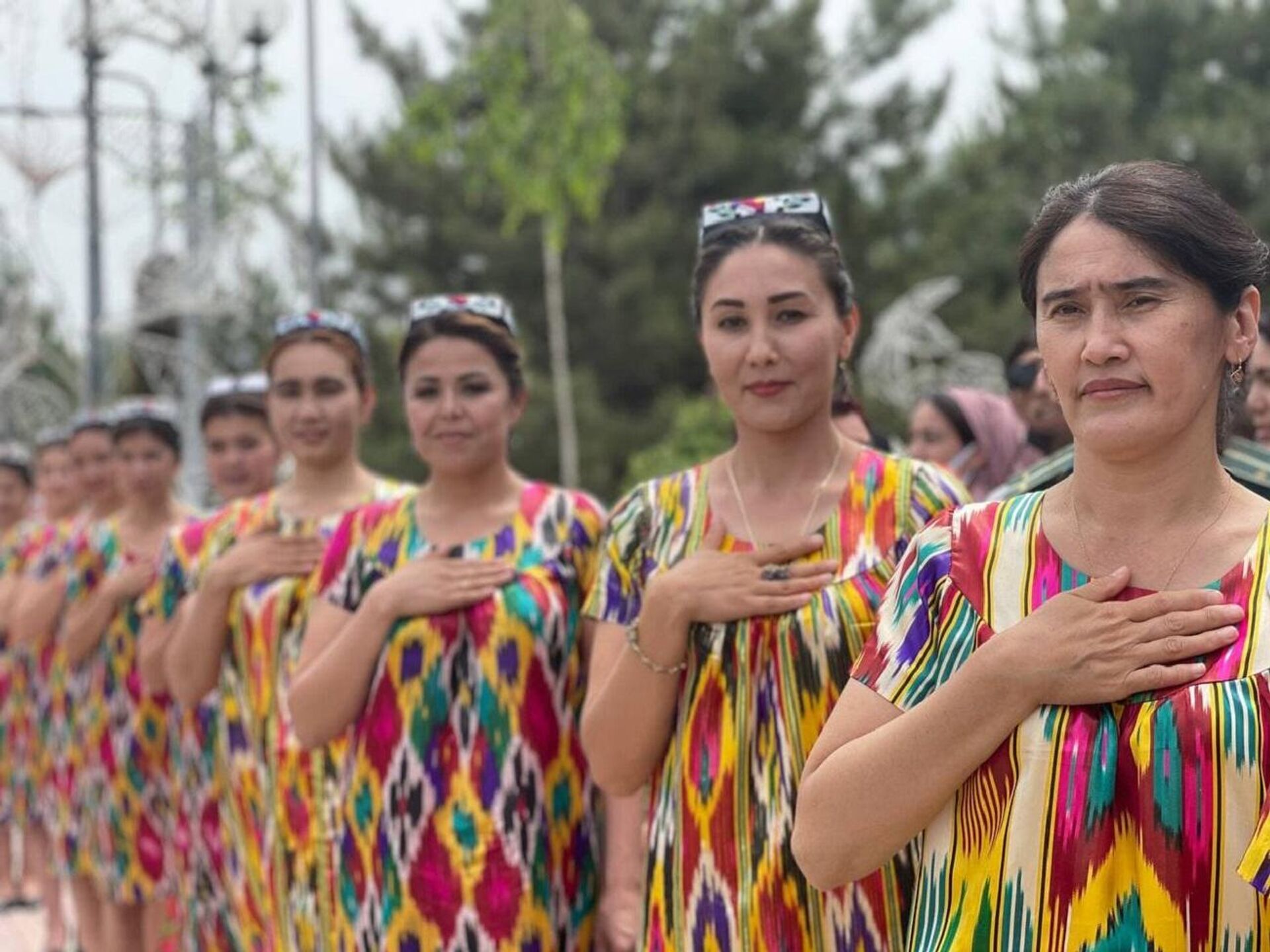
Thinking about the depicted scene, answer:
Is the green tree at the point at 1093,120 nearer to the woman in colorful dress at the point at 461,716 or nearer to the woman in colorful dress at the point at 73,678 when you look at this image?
the woman in colorful dress at the point at 73,678

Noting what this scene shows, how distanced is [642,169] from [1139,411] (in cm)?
2303

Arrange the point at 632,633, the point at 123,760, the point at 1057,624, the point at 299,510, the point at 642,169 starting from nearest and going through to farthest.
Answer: the point at 1057,624 < the point at 632,633 < the point at 299,510 < the point at 123,760 < the point at 642,169

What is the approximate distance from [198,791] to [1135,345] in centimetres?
439

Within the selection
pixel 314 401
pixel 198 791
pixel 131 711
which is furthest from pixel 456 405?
pixel 131 711

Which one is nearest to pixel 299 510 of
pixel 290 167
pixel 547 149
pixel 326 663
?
pixel 326 663

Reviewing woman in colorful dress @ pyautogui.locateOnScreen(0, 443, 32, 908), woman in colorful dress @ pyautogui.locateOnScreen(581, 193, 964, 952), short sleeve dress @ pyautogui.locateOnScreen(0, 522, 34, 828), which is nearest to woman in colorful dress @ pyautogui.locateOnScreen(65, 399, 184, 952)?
woman in colorful dress @ pyautogui.locateOnScreen(0, 443, 32, 908)

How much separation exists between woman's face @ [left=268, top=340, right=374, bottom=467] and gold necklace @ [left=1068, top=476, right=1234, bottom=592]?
3014 millimetres

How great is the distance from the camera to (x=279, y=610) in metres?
4.77

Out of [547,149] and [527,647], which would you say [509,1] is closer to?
[547,149]

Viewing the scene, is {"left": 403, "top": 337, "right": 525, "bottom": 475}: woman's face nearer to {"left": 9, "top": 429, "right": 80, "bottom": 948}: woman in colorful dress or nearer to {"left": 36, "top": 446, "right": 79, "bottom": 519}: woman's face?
{"left": 9, "top": 429, "right": 80, "bottom": 948}: woman in colorful dress

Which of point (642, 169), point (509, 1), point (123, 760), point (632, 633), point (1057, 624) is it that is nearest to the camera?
point (1057, 624)

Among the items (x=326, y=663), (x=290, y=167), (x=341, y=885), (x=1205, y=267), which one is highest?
(x=290, y=167)

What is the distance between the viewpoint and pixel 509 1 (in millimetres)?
18266

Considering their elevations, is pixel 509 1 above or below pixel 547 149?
above
